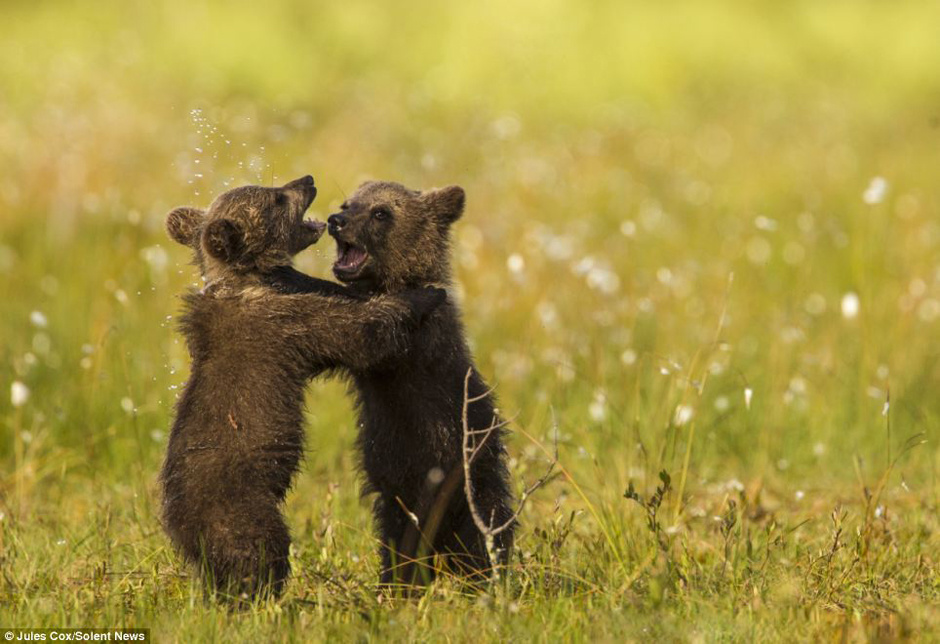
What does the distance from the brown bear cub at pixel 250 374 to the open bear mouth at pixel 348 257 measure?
11.2 inches

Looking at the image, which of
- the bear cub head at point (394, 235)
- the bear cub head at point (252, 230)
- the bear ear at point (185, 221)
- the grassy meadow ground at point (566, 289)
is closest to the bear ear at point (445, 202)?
the bear cub head at point (394, 235)

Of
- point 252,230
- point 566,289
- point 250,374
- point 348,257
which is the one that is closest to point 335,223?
point 348,257

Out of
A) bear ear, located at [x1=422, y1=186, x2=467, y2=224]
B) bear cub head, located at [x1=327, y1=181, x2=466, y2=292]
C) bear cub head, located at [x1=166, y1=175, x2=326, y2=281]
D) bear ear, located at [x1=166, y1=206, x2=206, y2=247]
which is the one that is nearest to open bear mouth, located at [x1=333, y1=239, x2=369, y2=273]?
bear cub head, located at [x1=327, y1=181, x2=466, y2=292]

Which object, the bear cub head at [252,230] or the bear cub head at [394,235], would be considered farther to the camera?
the bear cub head at [394,235]

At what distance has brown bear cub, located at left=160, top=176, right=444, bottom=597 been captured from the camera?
4.32m

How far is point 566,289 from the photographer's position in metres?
8.79

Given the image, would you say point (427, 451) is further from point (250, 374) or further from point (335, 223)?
point (335, 223)

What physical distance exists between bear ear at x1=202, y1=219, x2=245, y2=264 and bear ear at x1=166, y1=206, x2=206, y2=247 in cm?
44

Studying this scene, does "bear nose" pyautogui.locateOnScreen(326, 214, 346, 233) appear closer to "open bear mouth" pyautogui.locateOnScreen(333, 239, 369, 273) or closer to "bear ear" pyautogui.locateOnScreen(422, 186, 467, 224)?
"open bear mouth" pyautogui.locateOnScreen(333, 239, 369, 273)

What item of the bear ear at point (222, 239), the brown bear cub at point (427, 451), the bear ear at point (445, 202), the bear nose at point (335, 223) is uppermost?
the bear ear at point (445, 202)

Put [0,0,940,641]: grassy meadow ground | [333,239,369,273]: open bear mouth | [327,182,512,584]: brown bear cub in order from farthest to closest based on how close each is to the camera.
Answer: [333,239,369,273]: open bear mouth
[327,182,512,584]: brown bear cub
[0,0,940,641]: grassy meadow ground

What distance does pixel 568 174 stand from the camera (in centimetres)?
1236

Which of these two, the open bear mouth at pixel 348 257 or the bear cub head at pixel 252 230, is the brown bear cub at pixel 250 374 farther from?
the open bear mouth at pixel 348 257

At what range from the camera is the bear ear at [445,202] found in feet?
17.7
